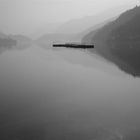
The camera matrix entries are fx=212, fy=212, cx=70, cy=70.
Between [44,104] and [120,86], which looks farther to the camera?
[120,86]

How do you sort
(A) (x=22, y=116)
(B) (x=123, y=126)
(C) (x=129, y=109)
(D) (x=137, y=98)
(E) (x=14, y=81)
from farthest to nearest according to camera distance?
1. (E) (x=14, y=81)
2. (D) (x=137, y=98)
3. (C) (x=129, y=109)
4. (A) (x=22, y=116)
5. (B) (x=123, y=126)

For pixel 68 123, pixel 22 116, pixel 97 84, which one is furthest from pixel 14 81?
pixel 68 123

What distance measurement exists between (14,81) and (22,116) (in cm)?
3470

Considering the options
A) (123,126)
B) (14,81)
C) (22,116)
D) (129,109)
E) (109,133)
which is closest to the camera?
(109,133)

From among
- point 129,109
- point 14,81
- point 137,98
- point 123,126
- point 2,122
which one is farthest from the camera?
point 14,81

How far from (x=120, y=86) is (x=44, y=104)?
2629cm

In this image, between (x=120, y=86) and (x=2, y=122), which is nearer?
(x=2, y=122)

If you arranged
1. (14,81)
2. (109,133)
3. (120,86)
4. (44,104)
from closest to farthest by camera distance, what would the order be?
(109,133)
(44,104)
(120,86)
(14,81)

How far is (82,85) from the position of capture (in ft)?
216

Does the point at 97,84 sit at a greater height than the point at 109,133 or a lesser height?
greater

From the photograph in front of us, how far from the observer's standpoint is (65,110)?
42.4 m

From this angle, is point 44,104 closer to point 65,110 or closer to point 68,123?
point 65,110

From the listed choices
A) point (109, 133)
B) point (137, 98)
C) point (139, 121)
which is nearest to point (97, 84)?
point (137, 98)

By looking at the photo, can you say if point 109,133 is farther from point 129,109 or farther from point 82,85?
point 82,85
